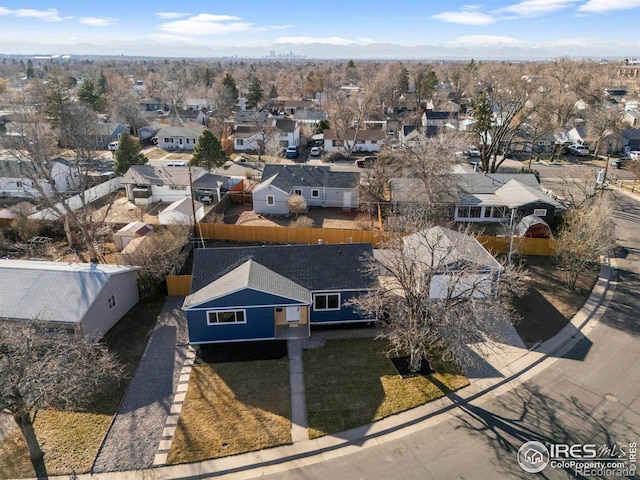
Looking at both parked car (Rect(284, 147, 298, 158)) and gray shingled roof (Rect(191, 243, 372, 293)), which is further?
parked car (Rect(284, 147, 298, 158))

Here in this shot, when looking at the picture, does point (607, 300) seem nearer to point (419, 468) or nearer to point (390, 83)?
point (419, 468)

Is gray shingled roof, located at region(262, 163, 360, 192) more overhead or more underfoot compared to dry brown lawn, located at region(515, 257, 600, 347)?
more overhead

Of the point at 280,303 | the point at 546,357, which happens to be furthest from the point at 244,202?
the point at 546,357

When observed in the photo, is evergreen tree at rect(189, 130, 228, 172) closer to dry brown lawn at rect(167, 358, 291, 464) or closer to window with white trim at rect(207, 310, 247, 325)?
window with white trim at rect(207, 310, 247, 325)

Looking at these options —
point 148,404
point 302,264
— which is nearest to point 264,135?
point 302,264

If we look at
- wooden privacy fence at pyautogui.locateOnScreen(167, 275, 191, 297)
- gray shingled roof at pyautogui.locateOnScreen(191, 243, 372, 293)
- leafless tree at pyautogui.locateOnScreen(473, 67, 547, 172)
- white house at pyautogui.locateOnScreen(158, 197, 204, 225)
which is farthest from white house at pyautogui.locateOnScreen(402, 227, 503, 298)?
leafless tree at pyautogui.locateOnScreen(473, 67, 547, 172)

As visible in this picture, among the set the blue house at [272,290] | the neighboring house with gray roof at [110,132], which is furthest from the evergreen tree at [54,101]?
the blue house at [272,290]

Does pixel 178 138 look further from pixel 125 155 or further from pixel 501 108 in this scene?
pixel 501 108
